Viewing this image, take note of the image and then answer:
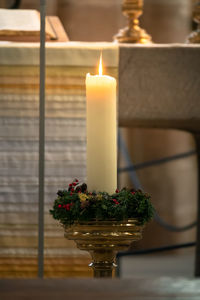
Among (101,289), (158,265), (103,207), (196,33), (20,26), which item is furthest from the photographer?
(158,265)

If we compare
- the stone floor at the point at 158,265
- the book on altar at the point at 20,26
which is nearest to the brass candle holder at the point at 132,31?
the book on altar at the point at 20,26

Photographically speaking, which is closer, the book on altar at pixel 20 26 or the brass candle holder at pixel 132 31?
the book on altar at pixel 20 26

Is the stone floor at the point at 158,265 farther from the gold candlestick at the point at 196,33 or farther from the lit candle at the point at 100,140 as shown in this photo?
the lit candle at the point at 100,140

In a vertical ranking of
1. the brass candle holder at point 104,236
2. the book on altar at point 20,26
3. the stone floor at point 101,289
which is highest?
the book on altar at point 20,26

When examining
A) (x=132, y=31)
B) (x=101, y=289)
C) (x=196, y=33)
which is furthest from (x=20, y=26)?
(x=101, y=289)

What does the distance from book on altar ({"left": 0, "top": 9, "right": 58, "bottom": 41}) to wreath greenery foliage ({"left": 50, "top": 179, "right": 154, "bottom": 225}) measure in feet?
2.20

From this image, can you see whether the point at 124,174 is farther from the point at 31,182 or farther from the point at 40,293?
the point at 40,293

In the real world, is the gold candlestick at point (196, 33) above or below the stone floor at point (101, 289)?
above

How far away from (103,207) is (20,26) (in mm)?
722

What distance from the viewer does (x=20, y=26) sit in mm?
1140

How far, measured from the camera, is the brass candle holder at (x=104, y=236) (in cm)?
49

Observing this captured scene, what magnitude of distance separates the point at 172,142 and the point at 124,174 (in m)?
0.20

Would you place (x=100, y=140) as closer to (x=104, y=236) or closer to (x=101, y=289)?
(x=104, y=236)

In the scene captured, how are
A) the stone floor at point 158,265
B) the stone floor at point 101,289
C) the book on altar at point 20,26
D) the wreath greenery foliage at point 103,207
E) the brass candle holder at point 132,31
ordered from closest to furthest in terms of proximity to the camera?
the stone floor at point 101,289 → the wreath greenery foliage at point 103,207 → the book on altar at point 20,26 → the brass candle holder at point 132,31 → the stone floor at point 158,265
